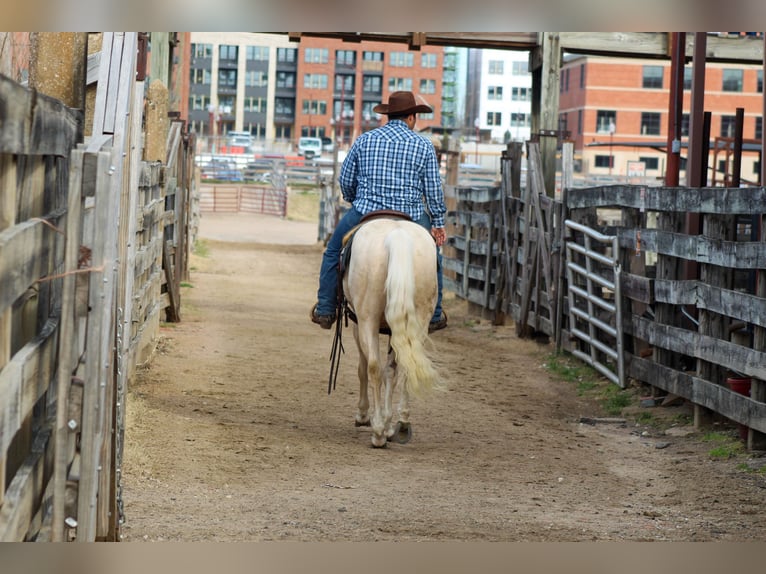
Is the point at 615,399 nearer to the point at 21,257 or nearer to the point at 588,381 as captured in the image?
the point at 588,381

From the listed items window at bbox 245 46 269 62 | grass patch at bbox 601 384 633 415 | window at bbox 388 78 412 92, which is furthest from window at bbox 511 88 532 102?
grass patch at bbox 601 384 633 415

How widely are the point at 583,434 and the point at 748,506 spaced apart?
2368 millimetres

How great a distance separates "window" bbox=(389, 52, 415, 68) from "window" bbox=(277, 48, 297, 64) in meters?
10.2

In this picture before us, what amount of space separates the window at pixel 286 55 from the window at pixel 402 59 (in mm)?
10209

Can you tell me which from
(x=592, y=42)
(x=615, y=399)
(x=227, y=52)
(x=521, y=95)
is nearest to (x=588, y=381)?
(x=615, y=399)

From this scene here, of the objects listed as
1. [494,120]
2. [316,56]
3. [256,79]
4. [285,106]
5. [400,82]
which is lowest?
[494,120]

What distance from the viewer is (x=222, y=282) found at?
1933cm

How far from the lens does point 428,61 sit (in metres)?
113

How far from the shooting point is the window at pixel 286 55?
11656 centimetres

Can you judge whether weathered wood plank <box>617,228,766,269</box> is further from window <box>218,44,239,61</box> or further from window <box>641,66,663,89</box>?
window <box>218,44,239,61</box>

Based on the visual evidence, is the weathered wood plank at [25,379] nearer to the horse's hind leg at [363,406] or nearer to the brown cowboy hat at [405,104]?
the horse's hind leg at [363,406]

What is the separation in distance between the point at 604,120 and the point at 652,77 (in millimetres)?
4976
